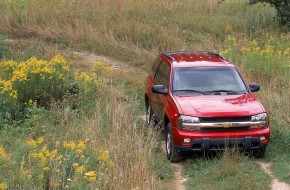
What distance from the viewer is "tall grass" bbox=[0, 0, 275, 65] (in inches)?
776

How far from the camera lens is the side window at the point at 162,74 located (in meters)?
11.5

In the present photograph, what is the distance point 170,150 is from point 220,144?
0.94 meters

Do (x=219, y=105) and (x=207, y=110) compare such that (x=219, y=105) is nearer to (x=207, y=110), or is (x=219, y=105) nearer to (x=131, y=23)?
(x=207, y=110)

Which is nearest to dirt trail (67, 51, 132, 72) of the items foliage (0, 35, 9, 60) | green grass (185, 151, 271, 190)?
foliage (0, 35, 9, 60)

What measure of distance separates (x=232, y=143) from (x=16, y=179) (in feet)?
13.1

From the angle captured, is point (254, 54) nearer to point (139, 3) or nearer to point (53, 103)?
point (53, 103)

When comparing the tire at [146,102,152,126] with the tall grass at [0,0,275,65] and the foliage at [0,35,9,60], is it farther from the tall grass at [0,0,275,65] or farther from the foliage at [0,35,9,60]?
→ the foliage at [0,35,9,60]

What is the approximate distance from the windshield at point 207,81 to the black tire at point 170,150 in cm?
82

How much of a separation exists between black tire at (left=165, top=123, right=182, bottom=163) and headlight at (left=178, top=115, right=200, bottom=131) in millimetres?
400

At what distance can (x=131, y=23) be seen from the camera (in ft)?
68.4

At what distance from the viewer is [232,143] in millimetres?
9836

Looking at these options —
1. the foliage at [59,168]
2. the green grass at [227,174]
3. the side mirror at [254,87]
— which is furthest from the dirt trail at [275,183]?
the foliage at [59,168]

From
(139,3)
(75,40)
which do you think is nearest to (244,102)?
(75,40)

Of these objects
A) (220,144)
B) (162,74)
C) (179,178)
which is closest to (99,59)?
(162,74)
